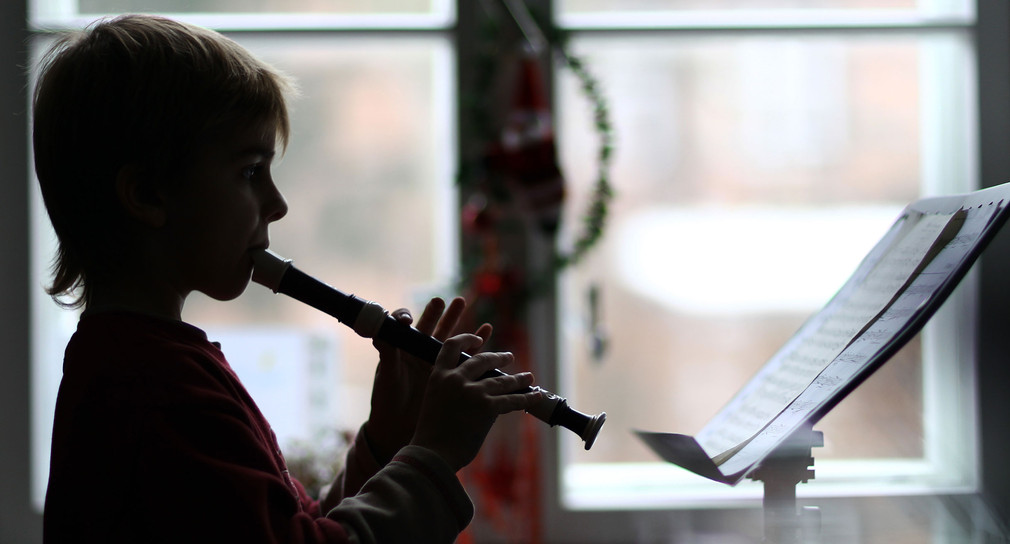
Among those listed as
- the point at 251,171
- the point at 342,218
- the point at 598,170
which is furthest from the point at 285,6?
the point at 251,171

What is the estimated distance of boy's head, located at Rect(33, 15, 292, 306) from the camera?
632mm

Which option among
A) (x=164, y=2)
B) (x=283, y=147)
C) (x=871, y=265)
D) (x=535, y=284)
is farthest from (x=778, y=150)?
(x=164, y=2)

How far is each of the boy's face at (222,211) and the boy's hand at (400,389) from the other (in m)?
0.19

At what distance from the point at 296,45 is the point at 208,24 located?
0.64ft

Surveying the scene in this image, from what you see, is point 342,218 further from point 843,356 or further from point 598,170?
point 843,356

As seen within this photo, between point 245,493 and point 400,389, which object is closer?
point 245,493

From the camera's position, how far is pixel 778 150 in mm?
1677

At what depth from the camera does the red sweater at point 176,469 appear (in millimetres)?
543

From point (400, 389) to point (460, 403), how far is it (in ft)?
0.62

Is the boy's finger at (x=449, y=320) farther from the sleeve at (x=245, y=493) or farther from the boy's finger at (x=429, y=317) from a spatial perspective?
the sleeve at (x=245, y=493)

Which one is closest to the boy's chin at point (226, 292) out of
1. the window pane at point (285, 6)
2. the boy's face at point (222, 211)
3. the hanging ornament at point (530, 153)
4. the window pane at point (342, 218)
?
the boy's face at point (222, 211)

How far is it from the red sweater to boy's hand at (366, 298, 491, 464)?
0.17 metres

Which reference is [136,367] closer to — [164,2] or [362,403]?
[362,403]

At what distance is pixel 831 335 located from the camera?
0.65 meters
